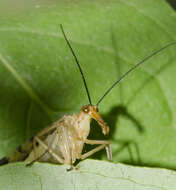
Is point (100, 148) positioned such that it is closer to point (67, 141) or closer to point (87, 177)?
point (67, 141)

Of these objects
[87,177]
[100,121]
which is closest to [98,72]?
[100,121]

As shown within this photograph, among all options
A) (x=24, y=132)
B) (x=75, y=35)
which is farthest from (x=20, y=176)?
(x=75, y=35)

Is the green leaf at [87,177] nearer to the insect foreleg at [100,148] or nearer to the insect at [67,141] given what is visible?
the insect at [67,141]

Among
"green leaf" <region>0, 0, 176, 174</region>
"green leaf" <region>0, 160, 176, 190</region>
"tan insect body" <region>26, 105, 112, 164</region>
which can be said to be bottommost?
"green leaf" <region>0, 160, 176, 190</region>

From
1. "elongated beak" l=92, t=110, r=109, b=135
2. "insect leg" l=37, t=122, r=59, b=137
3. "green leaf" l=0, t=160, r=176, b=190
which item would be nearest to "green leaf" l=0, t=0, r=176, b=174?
"insect leg" l=37, t=122, r=59, b=137

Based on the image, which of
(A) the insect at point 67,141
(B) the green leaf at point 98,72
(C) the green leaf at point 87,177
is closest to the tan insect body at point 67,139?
(A) the insect at point 67,141

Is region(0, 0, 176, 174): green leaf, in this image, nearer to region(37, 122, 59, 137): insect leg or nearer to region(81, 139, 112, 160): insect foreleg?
region(37, 122, 59, 137): insect leg

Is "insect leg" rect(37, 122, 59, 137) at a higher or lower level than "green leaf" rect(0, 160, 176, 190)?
higher

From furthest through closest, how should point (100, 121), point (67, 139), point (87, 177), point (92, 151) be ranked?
point (67, 139)
point (92, 151)
point (100, 121)
point (87, 177)

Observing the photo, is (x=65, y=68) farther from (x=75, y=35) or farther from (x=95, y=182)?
(x=95, y=182)
